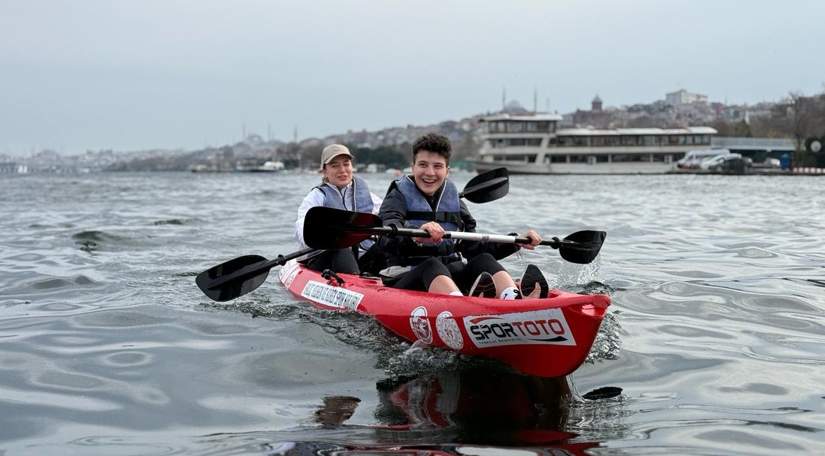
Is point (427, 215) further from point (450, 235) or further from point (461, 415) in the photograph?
point (461, 415)

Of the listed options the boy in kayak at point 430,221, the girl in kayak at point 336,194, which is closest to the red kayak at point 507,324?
the boy in kayak at point 430,221

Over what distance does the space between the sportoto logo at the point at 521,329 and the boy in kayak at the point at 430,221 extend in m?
1.10

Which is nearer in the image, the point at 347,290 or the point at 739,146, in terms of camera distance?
the point at 347,290

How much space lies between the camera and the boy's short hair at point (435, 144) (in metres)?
6.45

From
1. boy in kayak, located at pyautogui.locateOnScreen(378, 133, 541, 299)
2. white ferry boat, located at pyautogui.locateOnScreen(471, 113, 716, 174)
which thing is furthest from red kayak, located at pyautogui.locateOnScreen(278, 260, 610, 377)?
white ferry boat, located at pyautogui.locateOnScreen(471, 113, 716, 174)

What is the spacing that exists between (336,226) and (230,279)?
5.52 feet

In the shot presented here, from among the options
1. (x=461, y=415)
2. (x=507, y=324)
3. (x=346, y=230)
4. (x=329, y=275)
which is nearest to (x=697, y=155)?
(x=329, y=275)

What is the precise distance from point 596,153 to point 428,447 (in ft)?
241

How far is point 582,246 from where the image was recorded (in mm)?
6859

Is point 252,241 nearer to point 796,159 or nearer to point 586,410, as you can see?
point 586,410

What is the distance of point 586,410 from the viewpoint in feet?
14.8

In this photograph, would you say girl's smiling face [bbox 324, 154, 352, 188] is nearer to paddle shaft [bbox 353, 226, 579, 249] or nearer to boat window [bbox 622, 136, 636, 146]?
paddle shaft [bbox 353, 226, 579, 249]

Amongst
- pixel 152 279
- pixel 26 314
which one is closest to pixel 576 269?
pixel 152 279

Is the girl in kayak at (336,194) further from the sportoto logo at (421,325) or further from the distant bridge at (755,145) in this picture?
the distant bridge at (755,145)
